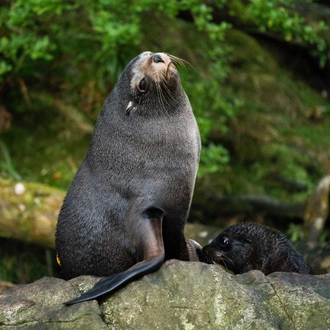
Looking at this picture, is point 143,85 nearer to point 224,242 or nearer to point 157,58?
point 157,58

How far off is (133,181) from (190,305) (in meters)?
1.33

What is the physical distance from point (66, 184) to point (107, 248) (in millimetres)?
4040

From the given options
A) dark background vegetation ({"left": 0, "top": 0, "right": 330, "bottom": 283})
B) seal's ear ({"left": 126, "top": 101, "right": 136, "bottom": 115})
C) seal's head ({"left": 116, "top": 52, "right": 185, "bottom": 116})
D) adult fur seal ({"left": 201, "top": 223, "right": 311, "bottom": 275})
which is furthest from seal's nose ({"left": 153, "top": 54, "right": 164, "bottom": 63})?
dark background vegetation ({"left": 0, "top": 0, "right": 330, "bottom": 283})

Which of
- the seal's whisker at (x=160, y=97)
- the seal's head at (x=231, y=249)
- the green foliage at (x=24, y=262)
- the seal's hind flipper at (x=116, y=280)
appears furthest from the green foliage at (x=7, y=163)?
the seal's hind flipper at (x=116, y=280)

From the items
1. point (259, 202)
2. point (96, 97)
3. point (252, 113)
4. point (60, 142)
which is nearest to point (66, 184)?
point (60, 142)

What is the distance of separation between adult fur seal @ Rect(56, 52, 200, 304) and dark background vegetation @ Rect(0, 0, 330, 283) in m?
2.32

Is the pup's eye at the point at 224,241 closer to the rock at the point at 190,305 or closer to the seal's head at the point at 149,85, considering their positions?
the seal's head at the point at 149,85

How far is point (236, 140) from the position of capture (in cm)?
1071

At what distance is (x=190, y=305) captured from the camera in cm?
371

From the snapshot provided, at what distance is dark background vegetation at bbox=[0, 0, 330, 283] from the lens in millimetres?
7980

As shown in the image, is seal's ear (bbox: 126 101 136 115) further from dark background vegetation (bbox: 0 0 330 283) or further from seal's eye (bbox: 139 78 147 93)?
dark background vegetation (bbox: 0 0 330 283)

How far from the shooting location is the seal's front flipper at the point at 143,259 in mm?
3795

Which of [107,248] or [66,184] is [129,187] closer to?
[107,248]

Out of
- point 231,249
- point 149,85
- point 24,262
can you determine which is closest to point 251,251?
point 231,249
